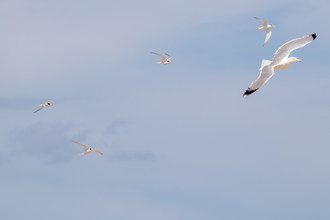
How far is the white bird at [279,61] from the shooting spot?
84.5ft

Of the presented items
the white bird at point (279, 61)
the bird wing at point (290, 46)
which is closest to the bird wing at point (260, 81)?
the white bird at point (279, 61)

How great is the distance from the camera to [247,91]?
1000 inches

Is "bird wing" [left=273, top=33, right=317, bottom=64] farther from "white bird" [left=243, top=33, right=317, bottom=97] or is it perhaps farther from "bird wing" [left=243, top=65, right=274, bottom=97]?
"bird wing" [left=243, top=65, right=274, bottom=97]

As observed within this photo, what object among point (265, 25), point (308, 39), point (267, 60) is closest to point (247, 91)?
point (267, 60)

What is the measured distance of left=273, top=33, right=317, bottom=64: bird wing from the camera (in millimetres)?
31531

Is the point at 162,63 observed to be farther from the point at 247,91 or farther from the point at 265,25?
the point at 247,91

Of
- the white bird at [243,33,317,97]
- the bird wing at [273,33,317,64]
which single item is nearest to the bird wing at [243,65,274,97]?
the white bird at [243,33,317,97]

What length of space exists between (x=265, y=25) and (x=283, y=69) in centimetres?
2524

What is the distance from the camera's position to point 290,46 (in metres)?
→ 32.8

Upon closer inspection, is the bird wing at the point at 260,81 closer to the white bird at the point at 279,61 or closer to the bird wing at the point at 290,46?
the white bird at the point at 279,61

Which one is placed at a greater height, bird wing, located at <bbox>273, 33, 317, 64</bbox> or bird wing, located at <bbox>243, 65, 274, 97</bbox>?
bird wing, located at <bbox>273, 33, 317, 64</bbox>

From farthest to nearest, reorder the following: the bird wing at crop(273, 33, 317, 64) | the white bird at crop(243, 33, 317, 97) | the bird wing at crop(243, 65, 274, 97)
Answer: the bird wing at crop(273, 33, 317, 64)
the white bird at crop(243, 33, 317, 97)
the bird wing at crop(243, 65, 274, 97)

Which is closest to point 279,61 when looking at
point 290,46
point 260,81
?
point 290,46

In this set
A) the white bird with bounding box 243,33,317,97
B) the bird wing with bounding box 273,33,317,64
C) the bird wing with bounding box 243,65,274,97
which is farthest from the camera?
the bird wing with bounding box 273,33,317,64
